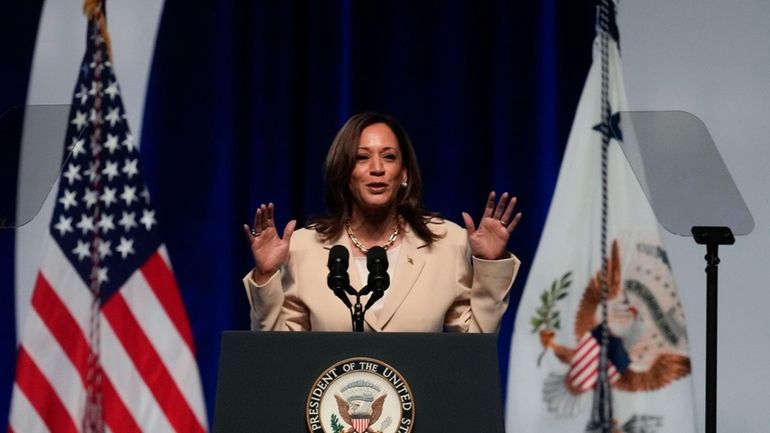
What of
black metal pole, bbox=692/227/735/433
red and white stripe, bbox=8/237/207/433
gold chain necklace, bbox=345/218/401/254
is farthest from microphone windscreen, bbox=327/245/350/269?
red and white stripe, bbox=8/237/207/433

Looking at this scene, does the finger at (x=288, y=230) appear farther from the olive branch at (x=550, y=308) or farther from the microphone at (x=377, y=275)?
the olive branch at (x=550, y=308)

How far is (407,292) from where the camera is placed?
2.62m

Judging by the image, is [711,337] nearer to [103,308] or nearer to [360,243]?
[360,243]

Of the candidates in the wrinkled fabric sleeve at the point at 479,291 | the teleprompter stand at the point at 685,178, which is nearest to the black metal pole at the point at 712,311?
the teleprompter stand at the point at 685,178

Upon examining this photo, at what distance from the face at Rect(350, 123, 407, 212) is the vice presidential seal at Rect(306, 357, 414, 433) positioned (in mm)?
932

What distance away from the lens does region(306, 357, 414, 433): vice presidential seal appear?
1790 mm

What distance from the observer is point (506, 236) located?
2.45 meters

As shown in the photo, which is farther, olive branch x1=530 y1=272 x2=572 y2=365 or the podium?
olive branch x1=530 y1=272 x2=572 y2=365

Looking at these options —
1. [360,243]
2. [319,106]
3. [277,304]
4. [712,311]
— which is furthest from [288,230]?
[319,106]

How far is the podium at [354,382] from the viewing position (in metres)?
1.80

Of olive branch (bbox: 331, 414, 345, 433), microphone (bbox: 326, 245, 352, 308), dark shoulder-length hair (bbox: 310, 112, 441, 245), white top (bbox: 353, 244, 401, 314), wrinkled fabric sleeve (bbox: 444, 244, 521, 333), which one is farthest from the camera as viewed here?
dark shoulder-length hair (bbox: 310, 112, 441, 245)

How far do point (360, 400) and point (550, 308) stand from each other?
7.24ft

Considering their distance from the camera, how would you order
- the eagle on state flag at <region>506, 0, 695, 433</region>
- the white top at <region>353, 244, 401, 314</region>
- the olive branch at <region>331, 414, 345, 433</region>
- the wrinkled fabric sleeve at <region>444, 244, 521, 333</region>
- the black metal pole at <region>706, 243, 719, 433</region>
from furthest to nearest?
1. the eagle on state flag at <region>506, 0, 695, 433</region>
2. the white top at <region>353, 244, 401, 314</region>
3. the wrinkled fabric sleeve at <region>444, 244, 521, 333</region>
4. the black metal pole at <region>706, 243, 719, 433</region>
5. the olive branch at <region>331, 414, 345, 433</region>

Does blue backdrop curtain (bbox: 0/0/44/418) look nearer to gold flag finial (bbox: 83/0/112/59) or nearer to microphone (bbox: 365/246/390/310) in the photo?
gold flag finial (bbox: 83/0/112/59)
